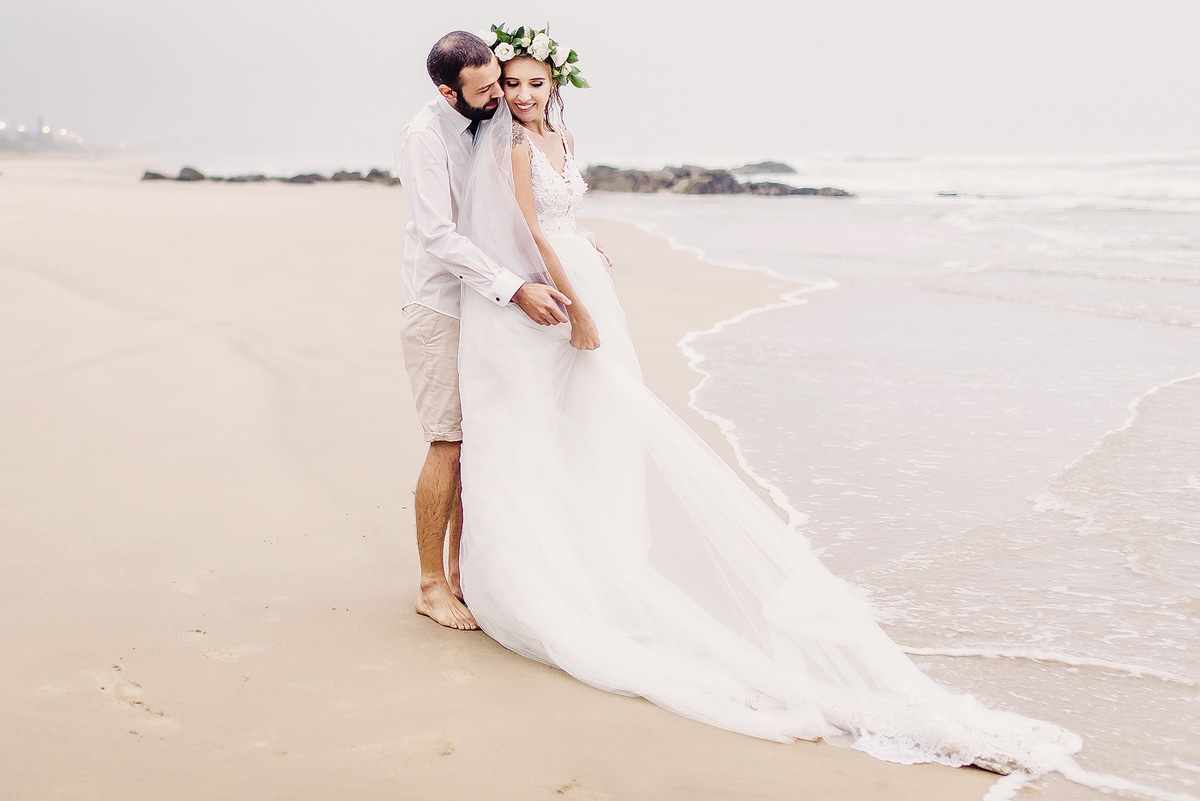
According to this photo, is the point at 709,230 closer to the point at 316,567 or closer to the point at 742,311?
the point at 742,311

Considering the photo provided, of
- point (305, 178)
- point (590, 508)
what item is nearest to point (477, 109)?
point (590, 508)

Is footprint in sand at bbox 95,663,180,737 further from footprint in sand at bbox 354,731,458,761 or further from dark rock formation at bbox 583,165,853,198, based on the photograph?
dark rock formation at bbox 583,165,853,198

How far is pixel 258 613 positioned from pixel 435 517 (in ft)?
1.94

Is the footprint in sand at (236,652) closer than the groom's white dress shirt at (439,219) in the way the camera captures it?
Yes

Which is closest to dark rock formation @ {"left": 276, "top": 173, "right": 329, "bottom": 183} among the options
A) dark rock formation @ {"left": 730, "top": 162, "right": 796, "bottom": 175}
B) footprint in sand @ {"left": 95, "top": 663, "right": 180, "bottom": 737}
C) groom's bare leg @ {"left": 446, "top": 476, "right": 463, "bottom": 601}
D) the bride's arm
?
dark rock formation @ {"left": 730, "top": 162, "right": 796, "bottom": 175}

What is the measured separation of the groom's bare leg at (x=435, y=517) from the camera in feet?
10.2

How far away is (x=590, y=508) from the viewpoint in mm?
2930

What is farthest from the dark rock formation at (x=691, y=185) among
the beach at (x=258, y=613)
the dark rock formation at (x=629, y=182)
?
the beach at (x=258, y=613)

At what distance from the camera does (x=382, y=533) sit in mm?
3805

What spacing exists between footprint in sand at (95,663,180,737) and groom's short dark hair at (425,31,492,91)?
5.96 ft

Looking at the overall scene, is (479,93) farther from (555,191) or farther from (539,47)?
(555,191)

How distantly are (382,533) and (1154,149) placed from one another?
45008 mm

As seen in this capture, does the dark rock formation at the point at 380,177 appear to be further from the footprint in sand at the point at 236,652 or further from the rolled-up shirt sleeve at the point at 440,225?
the footprint in sand at the point at 236,652

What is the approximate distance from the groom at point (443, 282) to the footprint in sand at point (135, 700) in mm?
872
